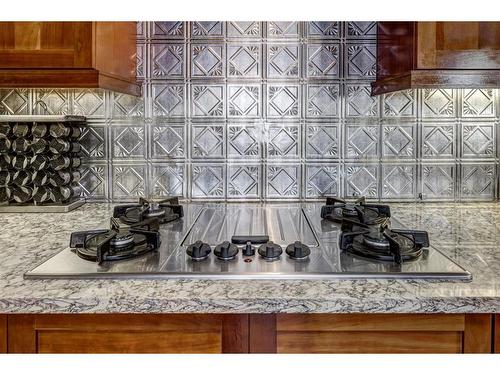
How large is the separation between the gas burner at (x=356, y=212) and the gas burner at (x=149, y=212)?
18.3 inches

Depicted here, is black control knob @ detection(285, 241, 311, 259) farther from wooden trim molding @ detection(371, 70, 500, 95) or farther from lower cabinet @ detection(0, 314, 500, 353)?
wooden trim molding @ detection(371, 70, 500, 95)

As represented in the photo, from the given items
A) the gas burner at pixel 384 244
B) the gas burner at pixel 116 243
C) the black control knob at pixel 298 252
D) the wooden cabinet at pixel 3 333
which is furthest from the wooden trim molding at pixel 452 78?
the wooden cabinet at pixel 3 333

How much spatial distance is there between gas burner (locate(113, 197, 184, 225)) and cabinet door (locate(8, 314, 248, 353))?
46 cm

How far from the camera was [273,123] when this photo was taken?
165cm

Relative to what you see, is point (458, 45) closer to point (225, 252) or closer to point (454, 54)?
point (454, 54)

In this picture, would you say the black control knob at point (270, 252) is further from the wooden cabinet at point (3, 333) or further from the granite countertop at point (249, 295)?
the wooden cabinet at point (3, 333)

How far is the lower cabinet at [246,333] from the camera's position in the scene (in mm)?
842

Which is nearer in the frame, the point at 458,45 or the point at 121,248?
the point at 121,248

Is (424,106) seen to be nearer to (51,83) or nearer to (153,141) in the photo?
(153,141)

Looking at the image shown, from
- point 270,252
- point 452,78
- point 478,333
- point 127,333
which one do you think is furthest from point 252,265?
point 452,78

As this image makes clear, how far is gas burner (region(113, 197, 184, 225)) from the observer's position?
133 centimetres

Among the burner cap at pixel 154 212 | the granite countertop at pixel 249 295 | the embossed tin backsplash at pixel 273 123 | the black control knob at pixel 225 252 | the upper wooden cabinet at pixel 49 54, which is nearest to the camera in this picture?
the granite countertop at pixel 249 295

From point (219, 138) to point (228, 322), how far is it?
35.9 inches

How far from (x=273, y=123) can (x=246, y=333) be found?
95 cm
